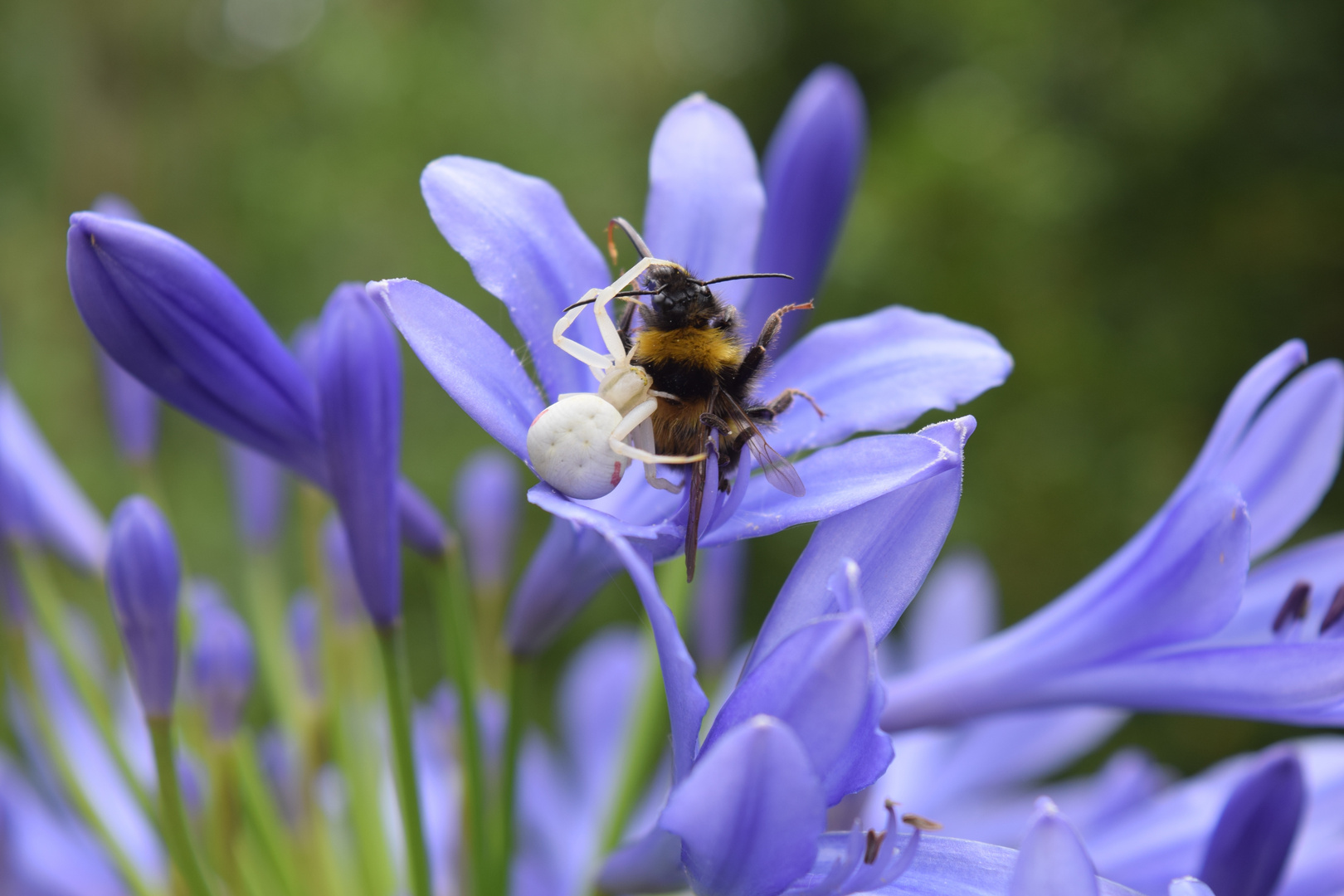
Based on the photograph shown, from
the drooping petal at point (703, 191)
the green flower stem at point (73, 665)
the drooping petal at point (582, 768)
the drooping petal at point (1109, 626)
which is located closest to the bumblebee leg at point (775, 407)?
the drooping petal at point (703, 191)

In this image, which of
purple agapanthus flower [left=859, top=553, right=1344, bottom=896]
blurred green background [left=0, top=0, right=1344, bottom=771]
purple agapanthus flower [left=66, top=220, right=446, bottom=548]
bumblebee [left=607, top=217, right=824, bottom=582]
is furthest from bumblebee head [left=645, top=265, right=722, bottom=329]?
blurred green background [left=0, top=0, right=1344, bottom=771]

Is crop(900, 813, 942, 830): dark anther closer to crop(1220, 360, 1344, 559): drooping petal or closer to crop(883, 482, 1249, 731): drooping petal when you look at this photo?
A: crop(883, 482, 1249, 731): drooping petal

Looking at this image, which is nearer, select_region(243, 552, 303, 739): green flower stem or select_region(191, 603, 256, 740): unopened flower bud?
select_region(191, 603, 256, 740): unopened flower bud

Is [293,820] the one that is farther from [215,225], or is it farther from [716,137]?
[215,225]

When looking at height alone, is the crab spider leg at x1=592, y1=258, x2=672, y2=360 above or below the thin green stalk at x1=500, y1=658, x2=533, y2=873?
above

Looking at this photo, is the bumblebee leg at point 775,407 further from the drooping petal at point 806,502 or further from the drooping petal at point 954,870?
the drooping petal at point 954,870

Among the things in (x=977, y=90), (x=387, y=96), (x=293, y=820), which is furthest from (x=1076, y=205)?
(x=293, y=820)

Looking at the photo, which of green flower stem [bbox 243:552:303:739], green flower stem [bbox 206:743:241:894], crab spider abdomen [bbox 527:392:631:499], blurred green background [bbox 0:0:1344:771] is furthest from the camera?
blurred green background [bbox 0:0:1344:771]

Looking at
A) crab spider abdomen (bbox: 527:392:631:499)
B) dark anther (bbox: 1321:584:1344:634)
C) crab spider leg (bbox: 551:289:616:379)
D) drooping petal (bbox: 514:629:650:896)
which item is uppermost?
crab spider leg (bbox: 551:289:616:379)

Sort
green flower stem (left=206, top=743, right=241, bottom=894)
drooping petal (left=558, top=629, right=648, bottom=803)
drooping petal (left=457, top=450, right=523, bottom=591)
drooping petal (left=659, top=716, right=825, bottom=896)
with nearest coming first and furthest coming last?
1. drooping petal (left=659, top=716, right=825, bottom=896)
2. green flower stem (left=206, top=743, right=241, bottom=894)
3. drooping petal (left=457, top=450, right=523, bottom=591)
4. drooping petal (left=558, top=629, right=648, bottom=803)
